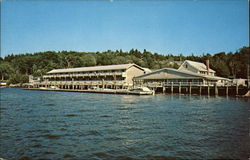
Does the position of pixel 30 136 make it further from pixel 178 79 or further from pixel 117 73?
pixel 117 73

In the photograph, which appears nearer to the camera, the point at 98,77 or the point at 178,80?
the point at 178,80

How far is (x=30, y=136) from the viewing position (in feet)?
45.8

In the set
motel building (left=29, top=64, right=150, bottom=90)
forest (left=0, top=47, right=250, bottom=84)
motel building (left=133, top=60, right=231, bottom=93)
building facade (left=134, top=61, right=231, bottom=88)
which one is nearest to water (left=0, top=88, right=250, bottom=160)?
motel building (left=133, top=60, right=231, bottom=93)

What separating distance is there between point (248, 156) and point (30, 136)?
12132 millimetres

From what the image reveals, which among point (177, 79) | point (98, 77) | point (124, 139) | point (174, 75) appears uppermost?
point (98, 77)

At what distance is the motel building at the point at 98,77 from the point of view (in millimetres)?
65500

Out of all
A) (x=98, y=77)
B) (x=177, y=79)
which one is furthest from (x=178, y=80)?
(x=98, y=77)

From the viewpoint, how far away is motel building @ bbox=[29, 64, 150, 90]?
215 ft

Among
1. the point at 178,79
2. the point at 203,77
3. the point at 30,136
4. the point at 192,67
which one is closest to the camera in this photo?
the point at 30,136

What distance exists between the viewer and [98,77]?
73.9m

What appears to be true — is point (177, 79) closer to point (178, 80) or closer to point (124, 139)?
point (178, 80)

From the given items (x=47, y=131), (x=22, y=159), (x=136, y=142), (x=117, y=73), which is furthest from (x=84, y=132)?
(x=117, y=73)

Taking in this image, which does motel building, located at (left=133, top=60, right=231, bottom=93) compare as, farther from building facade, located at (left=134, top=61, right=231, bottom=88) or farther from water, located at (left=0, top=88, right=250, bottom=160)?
water, located at (left=0, top=88, right=250, bottom=160)

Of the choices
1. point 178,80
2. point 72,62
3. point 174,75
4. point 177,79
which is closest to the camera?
point 177,79
